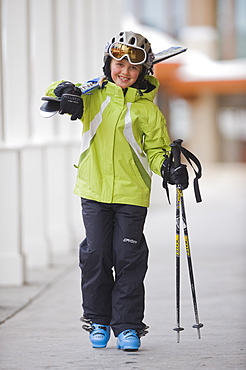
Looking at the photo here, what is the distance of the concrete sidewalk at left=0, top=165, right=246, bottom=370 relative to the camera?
172 inches

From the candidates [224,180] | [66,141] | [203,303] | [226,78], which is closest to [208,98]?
[226,78]

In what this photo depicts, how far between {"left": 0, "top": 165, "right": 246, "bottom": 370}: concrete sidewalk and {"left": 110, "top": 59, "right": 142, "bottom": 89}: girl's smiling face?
143 cm

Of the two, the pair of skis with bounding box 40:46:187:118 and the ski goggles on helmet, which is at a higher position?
the ski goggles on helmet

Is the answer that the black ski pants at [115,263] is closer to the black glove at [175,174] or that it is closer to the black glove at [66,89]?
the black glove at [175,174]

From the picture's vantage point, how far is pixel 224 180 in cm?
2119

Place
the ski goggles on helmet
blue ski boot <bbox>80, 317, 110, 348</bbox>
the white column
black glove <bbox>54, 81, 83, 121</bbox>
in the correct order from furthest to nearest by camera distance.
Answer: the white column
blue ski boot <bbox>80, 317, 110, 348</bbox>
the ski goggles on helmet
black glove <bbox>54, 81, 83, 121</bbox>

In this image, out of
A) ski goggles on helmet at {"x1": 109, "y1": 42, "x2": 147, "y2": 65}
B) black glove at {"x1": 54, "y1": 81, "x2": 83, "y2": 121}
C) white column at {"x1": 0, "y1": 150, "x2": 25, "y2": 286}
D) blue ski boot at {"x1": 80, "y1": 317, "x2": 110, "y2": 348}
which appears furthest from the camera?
white column at {"x1": 0, "y1": 150, "x2": 25, "y2": 286}

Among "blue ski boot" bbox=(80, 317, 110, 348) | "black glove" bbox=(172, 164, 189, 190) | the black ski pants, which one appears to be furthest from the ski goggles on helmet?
"blue ski boot" bbox=(80, 317, 110, 348)

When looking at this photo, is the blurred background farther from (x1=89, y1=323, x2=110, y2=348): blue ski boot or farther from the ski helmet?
the ski helmet

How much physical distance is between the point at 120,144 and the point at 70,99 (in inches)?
15.8

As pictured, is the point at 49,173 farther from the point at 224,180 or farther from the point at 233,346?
the point at 224,180

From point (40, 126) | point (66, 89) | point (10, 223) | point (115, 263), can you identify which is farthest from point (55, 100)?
point (40, 126)

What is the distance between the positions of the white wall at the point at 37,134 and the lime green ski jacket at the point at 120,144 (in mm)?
2345

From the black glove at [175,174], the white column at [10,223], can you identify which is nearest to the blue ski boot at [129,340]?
the black glove at [175,174]
